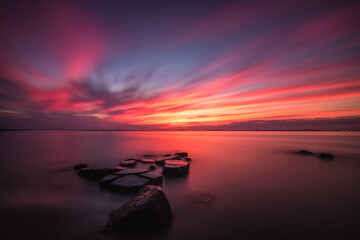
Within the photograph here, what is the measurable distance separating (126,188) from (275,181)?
6.43 m

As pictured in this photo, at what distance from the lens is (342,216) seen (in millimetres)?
4176

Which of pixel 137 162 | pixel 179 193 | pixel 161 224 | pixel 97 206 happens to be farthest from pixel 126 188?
pixel 137 162

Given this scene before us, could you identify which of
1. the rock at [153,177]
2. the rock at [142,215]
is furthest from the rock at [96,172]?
the rock at [142,215]

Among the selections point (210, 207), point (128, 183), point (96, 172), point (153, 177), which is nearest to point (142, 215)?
point (210, 207)

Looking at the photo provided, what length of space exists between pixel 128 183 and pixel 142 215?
7.75 ft

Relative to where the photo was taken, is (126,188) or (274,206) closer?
(274,206)

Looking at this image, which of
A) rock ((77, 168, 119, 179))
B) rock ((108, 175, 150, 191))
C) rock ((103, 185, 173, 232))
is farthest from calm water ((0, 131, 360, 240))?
rock ((77, 168, 119, 179))

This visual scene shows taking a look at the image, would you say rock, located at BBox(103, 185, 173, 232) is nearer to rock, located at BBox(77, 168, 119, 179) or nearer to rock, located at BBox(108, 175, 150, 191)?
rock, located at BBox(108, 175, 150, 191)

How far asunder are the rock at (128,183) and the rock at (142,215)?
5.06 feet

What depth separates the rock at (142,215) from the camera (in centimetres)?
339

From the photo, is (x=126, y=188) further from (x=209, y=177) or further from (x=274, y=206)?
(x=274, y=206)

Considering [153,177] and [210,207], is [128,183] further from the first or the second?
[210,207]

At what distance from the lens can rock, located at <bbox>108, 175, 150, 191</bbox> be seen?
5384 millimetres

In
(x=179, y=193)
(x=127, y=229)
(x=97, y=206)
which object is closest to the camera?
(x=127, y=229)
